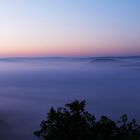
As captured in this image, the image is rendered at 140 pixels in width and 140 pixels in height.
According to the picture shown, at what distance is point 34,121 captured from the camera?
35.8 m

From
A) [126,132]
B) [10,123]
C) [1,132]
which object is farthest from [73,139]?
[10,123]

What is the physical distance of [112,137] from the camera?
9.38 metres

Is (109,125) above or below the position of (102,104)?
above

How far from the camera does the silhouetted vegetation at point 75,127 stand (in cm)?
884

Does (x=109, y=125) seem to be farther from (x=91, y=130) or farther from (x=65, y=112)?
(x=65, y=112)

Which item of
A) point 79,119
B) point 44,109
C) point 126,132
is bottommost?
point 44,109

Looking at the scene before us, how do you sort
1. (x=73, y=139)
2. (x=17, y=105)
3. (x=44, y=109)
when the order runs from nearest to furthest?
(x=73, y=139), (x=44, y=109), (x=17, y=105)

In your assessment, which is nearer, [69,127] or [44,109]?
[69,127]

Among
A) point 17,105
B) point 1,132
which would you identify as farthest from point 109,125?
point 17,105

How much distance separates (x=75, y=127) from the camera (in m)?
8.99

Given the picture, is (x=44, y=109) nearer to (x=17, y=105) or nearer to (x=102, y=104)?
(x=17, y=105)

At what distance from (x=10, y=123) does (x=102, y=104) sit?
1973 cm

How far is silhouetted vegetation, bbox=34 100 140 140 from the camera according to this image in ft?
29.0

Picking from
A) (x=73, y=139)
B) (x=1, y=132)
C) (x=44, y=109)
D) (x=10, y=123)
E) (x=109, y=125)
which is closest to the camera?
(x=73, y=139)
